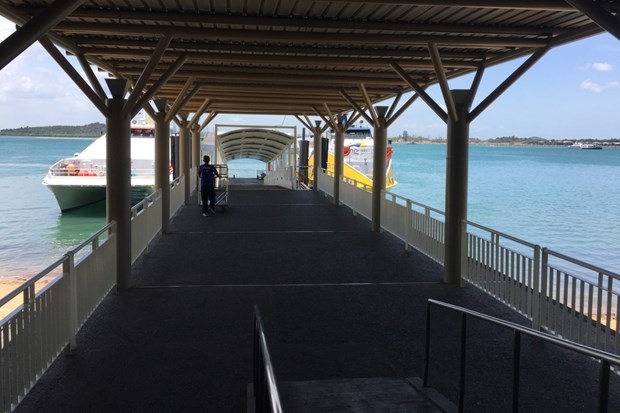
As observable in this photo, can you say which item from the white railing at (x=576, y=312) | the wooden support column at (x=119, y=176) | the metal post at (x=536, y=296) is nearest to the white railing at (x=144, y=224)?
the wooden support column at (x=119, y=176)

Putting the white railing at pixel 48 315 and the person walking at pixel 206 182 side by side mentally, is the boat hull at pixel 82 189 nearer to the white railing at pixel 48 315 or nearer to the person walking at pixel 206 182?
the person walking at pixel 206 182

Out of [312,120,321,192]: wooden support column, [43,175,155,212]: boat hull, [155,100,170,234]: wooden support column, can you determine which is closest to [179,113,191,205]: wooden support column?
[155,100,170,234]: wooden support column

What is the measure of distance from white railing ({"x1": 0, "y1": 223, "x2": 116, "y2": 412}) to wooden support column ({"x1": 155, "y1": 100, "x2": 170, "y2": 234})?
6.14 m

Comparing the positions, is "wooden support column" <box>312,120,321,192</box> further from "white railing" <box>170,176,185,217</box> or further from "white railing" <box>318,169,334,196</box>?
"white railing" <box>170,176,185,217</box>

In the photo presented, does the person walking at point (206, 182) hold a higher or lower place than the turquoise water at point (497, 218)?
higher

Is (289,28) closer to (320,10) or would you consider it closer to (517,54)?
(320,10)

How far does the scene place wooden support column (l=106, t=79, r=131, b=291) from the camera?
A: 8344 mm

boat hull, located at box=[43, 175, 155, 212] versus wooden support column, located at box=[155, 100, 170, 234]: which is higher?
wooden support column, located at box=[155, 100, 170, 234]

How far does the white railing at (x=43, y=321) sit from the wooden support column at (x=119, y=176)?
1122 millimetres

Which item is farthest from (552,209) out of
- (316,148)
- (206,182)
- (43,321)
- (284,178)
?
(43,321)

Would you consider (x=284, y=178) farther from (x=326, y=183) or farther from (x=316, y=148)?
(x=326, y=183)

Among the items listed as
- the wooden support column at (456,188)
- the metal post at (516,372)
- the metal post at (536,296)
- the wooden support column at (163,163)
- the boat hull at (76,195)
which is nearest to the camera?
the metal post at (516,372)

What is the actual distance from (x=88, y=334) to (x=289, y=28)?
4.56 metres

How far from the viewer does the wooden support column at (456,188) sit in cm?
895
